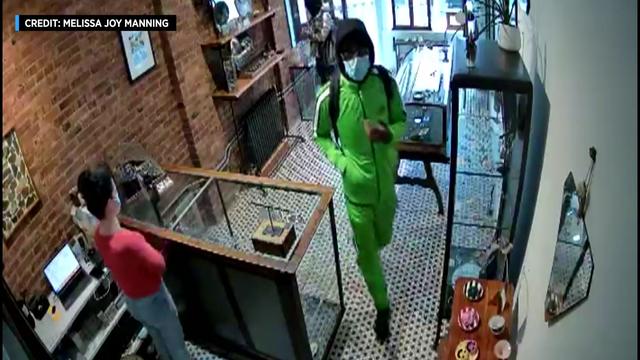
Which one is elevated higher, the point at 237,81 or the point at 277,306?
the point at 237,81

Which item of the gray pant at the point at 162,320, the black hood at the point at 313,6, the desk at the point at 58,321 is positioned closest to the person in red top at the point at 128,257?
the gray pant at the point at 162,320

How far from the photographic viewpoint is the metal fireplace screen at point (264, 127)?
17.0ft

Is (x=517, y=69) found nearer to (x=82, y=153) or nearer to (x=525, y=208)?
(x=525, y=208)

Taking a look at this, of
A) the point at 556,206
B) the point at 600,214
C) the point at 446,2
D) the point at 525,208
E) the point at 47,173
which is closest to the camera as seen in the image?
the point at 600,214

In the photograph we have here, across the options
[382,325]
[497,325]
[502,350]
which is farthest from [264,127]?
[502,350]

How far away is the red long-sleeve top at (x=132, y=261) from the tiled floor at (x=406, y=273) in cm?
88

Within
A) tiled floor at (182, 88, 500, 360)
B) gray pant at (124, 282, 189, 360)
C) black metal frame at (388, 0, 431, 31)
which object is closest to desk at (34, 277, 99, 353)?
gray pant at (124, 282, 189, 360)

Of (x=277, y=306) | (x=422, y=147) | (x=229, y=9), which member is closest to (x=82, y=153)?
(x=277, y=306)

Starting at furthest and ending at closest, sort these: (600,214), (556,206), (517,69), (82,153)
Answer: (82,153), (517,69), (556,206), (600,214)

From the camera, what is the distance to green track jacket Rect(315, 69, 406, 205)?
9.57 feet

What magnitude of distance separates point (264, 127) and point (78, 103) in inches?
88.5

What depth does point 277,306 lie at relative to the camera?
9.11ft

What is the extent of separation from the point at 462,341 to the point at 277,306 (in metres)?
0.93

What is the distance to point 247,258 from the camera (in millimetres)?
2670
